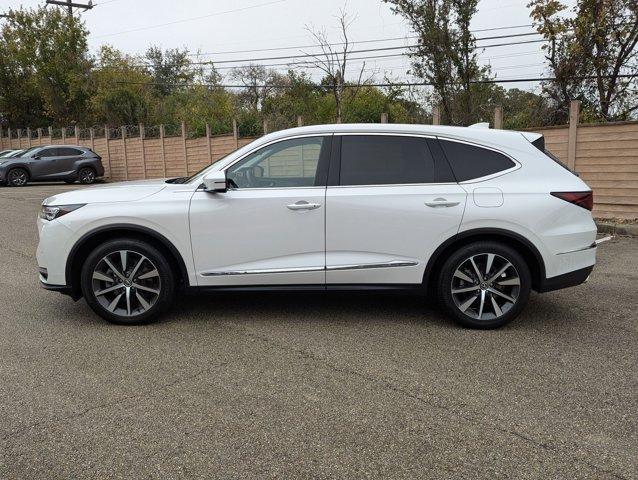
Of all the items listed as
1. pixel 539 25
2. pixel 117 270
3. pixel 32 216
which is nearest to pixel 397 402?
pixel 117 270

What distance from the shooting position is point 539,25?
1385 cm

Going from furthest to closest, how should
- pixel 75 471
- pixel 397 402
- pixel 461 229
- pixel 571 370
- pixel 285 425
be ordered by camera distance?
pixel 461 229, pixel 571 370, pixel 397 402, pixel 285 425, pixel 75 471

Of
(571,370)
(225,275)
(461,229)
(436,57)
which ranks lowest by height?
(571,370)

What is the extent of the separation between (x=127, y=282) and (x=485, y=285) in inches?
119

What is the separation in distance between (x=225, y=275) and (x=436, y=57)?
13.6 m

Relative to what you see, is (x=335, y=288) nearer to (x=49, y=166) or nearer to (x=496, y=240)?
(x=496, y=240)

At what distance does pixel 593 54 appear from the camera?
13055 millimetres

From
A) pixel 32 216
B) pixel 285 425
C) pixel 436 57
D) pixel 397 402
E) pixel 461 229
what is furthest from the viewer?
pixel 436 57

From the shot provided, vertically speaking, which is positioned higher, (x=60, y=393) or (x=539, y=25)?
(x=539, y=25)

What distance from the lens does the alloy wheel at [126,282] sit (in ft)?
16.0

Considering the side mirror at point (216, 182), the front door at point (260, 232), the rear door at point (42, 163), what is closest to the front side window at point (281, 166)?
the front door at point (260, 232)

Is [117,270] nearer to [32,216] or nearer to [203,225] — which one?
Answer: [203,225]

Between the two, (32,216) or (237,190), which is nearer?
A: (237,190)

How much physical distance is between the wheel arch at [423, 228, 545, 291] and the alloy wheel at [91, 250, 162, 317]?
2.33 m
